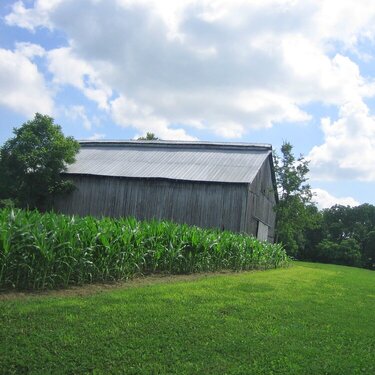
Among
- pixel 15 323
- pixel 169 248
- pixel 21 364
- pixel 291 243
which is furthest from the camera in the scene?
pixel 291 243

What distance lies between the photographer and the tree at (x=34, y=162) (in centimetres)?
2588

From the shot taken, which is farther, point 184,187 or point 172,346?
point 184,187

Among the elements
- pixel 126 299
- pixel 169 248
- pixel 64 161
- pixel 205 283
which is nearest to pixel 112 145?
pixel 64 161

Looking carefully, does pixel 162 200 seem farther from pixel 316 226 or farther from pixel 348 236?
pixel 348 236

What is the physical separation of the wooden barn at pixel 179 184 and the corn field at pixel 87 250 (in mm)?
10463

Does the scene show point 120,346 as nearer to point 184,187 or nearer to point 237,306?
point 237,306

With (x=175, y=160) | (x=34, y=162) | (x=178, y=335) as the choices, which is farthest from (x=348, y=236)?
(x=178, y=335)

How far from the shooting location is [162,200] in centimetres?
2577

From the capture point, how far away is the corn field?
27.5 feet

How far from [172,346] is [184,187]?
19.7 meters

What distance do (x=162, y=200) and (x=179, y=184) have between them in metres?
1.33

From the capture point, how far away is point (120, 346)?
5707mm

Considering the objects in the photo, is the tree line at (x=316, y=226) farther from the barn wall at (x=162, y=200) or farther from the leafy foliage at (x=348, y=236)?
the barn wall at (x=162, y=200)

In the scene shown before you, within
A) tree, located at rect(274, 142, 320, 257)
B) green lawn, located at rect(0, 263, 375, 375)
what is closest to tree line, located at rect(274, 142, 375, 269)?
tree, located at rect(274, 142, 320, 257)
